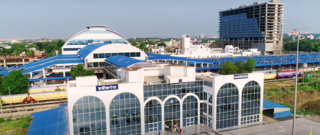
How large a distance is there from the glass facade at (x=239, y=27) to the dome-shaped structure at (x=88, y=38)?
67.7 m

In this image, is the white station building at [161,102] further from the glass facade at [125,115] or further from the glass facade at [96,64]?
the glass facade at [96,64]

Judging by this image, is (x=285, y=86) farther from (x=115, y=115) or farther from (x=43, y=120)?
(x=43, y=120)

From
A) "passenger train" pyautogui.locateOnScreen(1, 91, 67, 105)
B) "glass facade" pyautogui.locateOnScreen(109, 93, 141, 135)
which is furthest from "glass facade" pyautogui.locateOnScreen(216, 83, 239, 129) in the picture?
"passenger train" pyautogui.locateOnScreen(1, 91, 67, 105)

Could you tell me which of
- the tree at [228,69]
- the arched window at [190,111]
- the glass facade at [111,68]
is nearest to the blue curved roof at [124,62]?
the glass facade at [111,68]

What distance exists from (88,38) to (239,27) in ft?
259

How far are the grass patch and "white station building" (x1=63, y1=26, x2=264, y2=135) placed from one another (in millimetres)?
8123

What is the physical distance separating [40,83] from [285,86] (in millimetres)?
51974

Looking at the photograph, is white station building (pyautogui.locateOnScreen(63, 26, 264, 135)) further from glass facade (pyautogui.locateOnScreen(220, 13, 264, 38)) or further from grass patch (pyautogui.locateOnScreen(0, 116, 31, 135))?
glass facade (pyautogui.locateOnScreen(220, 13, 264, 38))

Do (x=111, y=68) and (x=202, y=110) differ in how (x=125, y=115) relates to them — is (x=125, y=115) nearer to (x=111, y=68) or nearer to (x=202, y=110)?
(x=202, y=110)

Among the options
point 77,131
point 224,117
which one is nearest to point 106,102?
point 77,131

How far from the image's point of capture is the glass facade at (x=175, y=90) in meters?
24.0

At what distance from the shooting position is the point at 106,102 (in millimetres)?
21969

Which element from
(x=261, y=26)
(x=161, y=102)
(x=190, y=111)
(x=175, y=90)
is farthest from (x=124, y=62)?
(x=261, y=26)

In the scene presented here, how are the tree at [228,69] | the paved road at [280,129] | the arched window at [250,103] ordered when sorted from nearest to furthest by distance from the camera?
the paved road at [280,129] → the arched window at [250,103] → the tree at [228,69]
